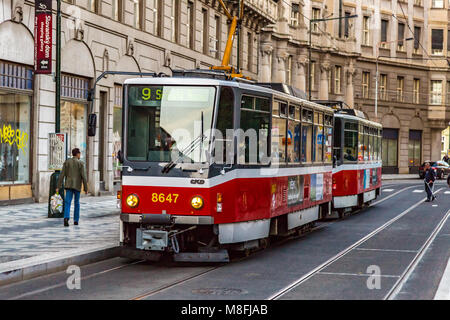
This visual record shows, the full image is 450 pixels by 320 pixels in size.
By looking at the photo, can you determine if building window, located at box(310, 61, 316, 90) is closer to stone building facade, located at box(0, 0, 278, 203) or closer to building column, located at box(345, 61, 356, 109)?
building column, located at box(345, 61, 356, 109)

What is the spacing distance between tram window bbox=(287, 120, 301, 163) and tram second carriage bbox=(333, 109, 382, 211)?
7.76 m

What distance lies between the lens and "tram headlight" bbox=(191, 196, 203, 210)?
13.0 metres

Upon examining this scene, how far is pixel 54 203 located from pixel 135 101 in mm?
7418

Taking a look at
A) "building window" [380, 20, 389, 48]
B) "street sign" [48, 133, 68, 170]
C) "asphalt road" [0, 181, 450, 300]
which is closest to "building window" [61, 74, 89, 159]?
"street sign" [48, 133, 68, 170]

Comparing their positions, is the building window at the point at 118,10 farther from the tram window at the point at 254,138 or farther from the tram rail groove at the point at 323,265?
the tram window at the point at 254,138

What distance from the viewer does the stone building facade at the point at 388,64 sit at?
6059 centimetres

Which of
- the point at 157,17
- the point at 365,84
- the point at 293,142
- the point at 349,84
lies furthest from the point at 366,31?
the point at 293,142

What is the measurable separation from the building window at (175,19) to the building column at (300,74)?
22475 millimetres

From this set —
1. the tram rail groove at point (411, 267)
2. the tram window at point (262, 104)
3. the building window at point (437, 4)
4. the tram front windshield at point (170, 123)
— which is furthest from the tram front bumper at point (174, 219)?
the building window at point (437, 4)

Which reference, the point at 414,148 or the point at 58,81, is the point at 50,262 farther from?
the point at 414,148

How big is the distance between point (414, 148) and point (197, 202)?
199 feet

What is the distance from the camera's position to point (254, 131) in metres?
14.2
